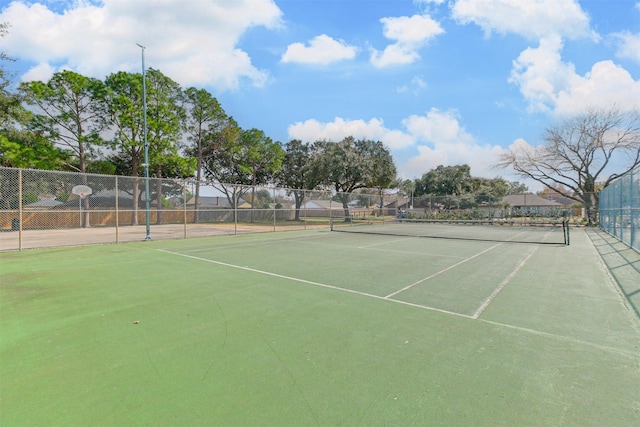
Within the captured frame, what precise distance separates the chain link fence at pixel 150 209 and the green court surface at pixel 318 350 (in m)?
8.28

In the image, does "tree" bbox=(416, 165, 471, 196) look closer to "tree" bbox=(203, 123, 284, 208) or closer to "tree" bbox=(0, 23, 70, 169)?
"tree" bbox=(203, 123, 284, 208)

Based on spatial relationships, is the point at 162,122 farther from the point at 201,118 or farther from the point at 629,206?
the point at 629,206

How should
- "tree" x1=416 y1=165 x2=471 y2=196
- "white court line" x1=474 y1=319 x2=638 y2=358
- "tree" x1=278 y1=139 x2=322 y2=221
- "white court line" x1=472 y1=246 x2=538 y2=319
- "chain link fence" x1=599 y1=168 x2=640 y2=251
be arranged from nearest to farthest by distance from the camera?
"white court line" x1=474 y1=319 x2=638 y2=358 < "white court line" x1=472 y1=246 x2=538 y2=319 < "chain link fence" x1=599 y1=168 x2=640 y2=251 < "tree" x1=278 y1=139 x2=322 y2=221 < "tree" x1=416 y1=165 x2=471 y2=196

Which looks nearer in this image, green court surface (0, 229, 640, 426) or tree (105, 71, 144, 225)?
green court surface (0, 229, 640, 426)

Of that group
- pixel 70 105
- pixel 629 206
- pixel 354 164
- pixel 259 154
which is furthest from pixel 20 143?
pixel 629 206

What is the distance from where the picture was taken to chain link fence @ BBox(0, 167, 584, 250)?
13492 mm

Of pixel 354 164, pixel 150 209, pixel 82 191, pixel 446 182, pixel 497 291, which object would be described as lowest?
pixel 497 291

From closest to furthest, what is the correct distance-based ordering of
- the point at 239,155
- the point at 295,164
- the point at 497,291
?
the point at 497,291
the point at 239,155
the point at 295,164

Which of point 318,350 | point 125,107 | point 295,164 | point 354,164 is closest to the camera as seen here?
point 318,350

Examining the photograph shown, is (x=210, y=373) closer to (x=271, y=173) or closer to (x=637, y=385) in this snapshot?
(x=637, y=385)

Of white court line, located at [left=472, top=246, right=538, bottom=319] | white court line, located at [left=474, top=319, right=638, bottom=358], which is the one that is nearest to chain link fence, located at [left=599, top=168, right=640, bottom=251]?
white court line, located at [left=472, top=246, right=538, bottom=319]

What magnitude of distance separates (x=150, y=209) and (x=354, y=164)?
20.9 meters

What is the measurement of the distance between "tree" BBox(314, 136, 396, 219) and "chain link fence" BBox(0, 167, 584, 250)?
4.73m

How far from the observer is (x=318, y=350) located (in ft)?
11.1
